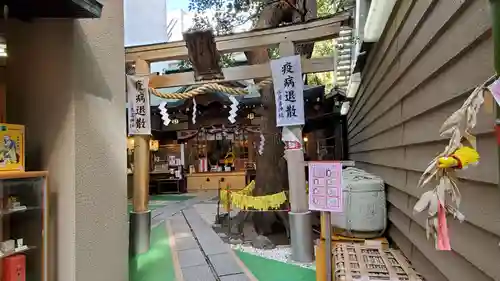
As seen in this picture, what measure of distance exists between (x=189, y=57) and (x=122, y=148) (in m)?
3.31

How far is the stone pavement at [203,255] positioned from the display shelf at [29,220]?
2.50 m

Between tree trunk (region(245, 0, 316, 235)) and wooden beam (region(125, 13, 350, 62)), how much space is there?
1.55m

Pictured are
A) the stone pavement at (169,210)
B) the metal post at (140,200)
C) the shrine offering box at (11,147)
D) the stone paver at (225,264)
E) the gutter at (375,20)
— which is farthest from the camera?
the stone pavement at (169,210)

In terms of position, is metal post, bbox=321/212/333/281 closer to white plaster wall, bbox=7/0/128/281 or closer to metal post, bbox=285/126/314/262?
white plaster wall, bbox=7/0/128/281

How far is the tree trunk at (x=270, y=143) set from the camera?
26.9 ft

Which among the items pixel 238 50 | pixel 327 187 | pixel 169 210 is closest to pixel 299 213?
pixel 327 187

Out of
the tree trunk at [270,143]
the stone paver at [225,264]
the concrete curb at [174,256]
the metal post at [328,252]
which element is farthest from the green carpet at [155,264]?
the metal post at [328,252]

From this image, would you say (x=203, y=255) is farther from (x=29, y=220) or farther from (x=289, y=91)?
(x=29, y=220)

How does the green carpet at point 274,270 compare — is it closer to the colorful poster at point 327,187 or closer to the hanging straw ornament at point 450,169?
the colorful poster at point 327,187

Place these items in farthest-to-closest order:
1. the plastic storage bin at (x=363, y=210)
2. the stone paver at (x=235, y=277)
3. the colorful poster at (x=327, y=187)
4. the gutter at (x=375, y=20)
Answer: the stone paver at (x=235, y=277) < the plastic storage bin at (x=363, y=210) < the gutter at (x=375, y=20) < the colorful poster at (x=327, y=187)

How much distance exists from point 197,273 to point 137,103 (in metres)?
3.70

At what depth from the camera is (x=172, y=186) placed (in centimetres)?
1745

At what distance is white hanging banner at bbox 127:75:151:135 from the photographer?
720 cm

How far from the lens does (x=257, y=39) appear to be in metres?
6.48
